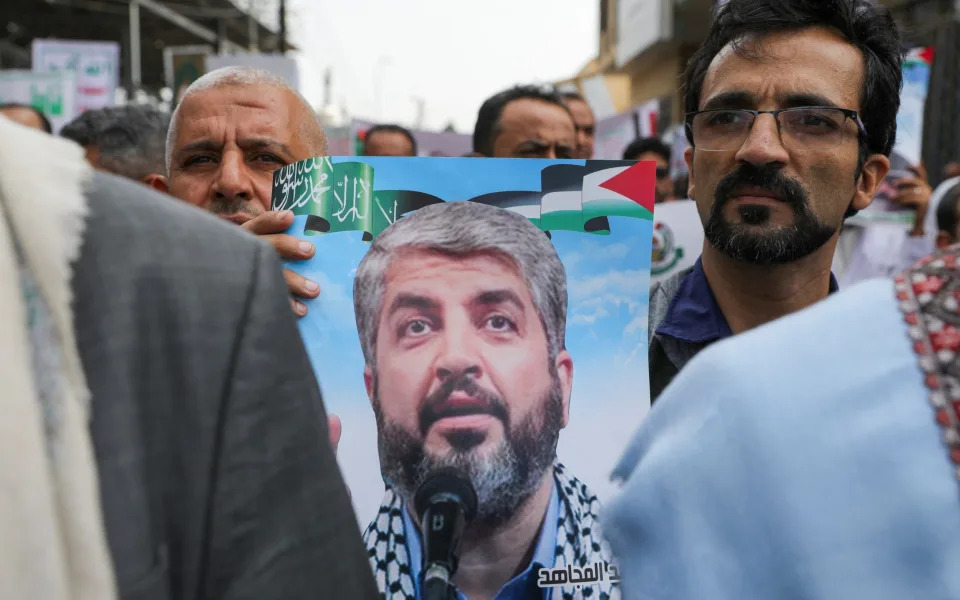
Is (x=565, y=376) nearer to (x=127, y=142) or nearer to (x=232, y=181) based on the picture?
(x=232, y=181)

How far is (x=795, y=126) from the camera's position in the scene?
1781 mm

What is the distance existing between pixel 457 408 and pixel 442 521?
0.55 ft

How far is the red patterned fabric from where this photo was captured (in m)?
0.67

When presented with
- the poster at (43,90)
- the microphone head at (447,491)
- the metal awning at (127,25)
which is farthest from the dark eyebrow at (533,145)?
the metal awning at (127,25)

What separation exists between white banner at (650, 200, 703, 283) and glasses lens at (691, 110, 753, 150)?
1.66 metres

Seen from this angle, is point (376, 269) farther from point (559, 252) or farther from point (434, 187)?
point (559, 252)

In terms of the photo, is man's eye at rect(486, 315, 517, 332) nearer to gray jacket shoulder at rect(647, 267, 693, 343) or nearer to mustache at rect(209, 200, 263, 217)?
gray jacket shoulder at rect(647, 267, 693, 343)

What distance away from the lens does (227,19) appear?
26.0 m

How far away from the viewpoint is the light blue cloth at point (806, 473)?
0.67 metres

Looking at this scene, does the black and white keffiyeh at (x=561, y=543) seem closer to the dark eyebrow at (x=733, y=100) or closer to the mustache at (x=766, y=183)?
the mustache at (x=766, y=183)

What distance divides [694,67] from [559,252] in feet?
2.49

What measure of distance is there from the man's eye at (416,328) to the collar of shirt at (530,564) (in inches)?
10.4

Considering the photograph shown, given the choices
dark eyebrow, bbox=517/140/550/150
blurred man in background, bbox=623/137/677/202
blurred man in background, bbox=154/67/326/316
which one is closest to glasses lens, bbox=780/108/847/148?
blurred man in background, bbox=154/67/326/316

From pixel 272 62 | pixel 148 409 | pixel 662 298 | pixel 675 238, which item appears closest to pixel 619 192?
pixel 662 298
